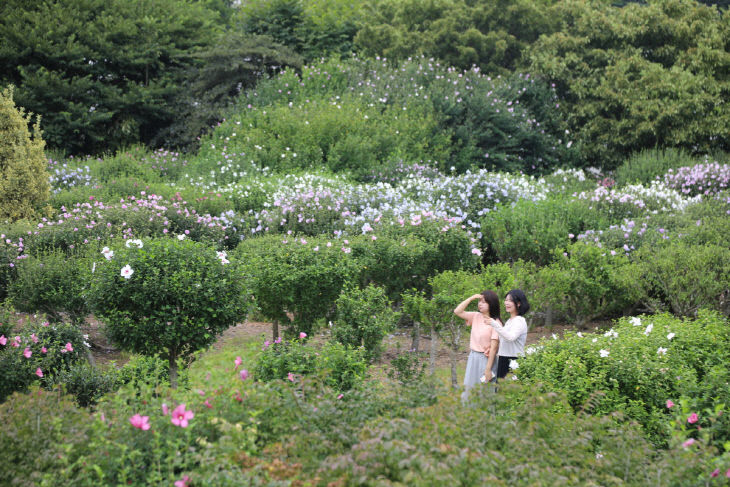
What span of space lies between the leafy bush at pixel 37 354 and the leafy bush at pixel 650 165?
11439 mm

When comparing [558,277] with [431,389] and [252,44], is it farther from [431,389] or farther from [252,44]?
[252,44]

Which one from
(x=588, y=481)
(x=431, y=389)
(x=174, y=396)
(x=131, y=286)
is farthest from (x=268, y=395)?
(x=131, y=286)

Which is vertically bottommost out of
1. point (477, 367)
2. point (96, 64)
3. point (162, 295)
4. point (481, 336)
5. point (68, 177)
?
point (68, 177)

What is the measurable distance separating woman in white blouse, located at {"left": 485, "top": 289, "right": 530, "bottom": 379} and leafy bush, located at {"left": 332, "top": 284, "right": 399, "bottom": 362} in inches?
42.7

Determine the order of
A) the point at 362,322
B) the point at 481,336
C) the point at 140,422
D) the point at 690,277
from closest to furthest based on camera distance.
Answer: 1. the point at 140,422
2. the point at 481,336
3. the point at 362,322
4. the point at 690,277

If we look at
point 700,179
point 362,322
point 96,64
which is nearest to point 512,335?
point 362,322

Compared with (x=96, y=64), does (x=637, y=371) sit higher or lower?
lower

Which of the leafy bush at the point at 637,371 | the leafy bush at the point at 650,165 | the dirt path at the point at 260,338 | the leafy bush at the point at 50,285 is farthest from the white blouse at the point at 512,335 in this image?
the leafy bush at the point at 650,165

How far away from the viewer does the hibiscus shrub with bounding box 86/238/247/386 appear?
206 inches

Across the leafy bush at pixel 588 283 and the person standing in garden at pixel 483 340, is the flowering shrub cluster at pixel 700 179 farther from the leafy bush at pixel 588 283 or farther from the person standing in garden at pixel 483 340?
the person standing in garden at pixel 483 340

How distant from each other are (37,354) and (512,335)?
3.89 m

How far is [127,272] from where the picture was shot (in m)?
5.15

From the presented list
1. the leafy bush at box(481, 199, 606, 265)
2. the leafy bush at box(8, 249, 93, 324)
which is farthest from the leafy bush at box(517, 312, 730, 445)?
the leafy bush at box(8, 249, 93, 324)

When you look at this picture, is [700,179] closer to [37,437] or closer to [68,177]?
[68,177]
